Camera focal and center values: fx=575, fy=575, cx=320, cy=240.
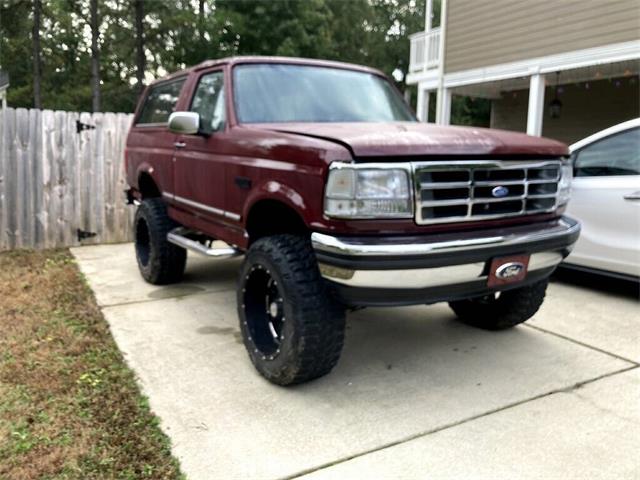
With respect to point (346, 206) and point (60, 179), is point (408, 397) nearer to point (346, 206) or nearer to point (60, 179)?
point (346, 206)

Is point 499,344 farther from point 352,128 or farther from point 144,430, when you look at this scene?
point 144,430

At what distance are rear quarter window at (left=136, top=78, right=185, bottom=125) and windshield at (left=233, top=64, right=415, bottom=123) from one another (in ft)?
4.15

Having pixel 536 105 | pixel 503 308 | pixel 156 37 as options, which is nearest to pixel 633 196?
pixel 503 308

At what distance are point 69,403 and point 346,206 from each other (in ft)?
6.08

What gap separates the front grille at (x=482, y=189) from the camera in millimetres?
2867

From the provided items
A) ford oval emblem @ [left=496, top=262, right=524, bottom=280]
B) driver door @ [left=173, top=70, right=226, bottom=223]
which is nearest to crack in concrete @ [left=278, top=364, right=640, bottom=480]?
ford oval emblem @ [left=496, top=262, right=524, bottom=280]

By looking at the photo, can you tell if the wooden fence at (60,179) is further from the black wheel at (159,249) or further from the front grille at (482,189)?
the front grille at (482,189)

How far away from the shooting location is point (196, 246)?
432 centimetres

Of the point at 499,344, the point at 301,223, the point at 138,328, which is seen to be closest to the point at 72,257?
the point at 138,328

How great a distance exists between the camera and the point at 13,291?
5.34 metres

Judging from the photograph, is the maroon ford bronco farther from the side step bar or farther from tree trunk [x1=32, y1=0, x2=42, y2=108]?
tree trunk [x1=32, y1=0, x2=42, y2=108]

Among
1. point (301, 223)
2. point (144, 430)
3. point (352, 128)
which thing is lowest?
point (144, 430)

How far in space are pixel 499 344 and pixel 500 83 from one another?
1003 centimetres

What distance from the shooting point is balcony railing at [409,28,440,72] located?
45.9 feet
